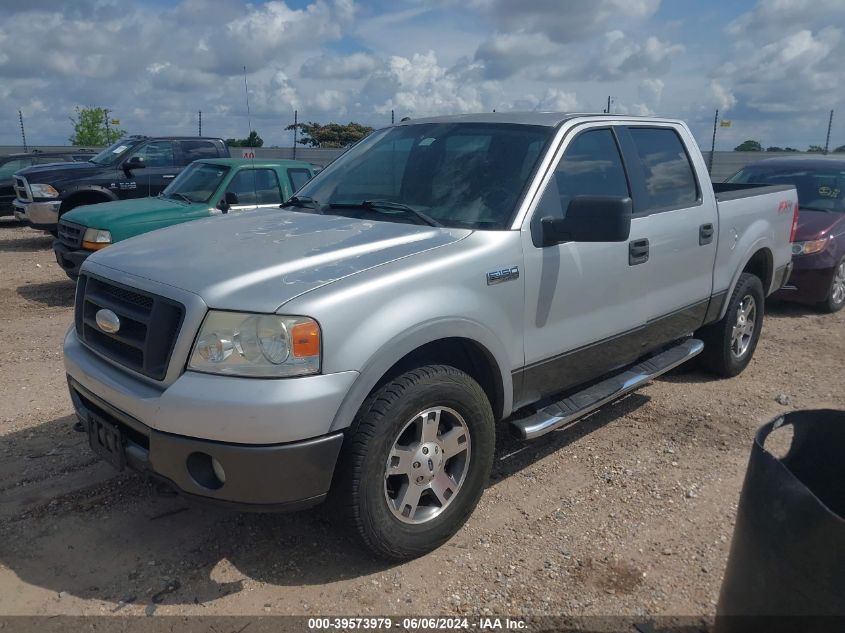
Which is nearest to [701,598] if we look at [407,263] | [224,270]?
[407,263]

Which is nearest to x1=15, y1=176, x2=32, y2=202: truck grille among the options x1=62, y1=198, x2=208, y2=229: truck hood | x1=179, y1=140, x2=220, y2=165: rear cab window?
x1=179, y1=140, x2=220, y2=165: rear cab window

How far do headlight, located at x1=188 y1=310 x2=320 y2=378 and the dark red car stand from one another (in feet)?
23.1

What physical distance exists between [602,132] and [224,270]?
247 cm

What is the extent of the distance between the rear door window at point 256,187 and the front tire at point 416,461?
→ 6.22 metres

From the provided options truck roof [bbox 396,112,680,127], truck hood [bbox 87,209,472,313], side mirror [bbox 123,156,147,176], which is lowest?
truck hood [bbox 87,209,472,313]

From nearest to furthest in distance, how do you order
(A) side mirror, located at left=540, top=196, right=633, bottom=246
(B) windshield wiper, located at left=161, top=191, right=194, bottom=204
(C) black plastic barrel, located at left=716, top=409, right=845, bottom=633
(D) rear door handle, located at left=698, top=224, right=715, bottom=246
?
(C) black plastic barrel, located at left=716, top=409, right=845, bottom=633 → (A) side mirror, located at left=540, top=196, right=633, bottom=246 → (D) rear door handle, located at left=698, top=224, right=715, bottom=246 → (B) windshield wiper, located at left=161, top=191, right=194, bottom=204

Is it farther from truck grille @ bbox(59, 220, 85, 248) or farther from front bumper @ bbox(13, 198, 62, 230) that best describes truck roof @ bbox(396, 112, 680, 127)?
front bumper @ bbox(13, 198, 62, 230)

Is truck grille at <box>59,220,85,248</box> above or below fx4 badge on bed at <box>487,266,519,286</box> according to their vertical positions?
below

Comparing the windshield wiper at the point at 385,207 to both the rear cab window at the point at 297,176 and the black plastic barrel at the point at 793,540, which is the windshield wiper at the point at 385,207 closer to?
the black plastic barrel at the point at 793,540

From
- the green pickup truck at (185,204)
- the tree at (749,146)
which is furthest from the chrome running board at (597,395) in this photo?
the tree at (749,146)

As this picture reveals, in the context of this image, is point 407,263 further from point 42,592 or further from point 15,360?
point 15,360

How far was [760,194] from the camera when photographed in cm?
576

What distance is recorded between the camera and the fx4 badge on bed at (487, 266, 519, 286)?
3326 millimetres

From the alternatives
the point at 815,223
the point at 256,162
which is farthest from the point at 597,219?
the point at 256,162
